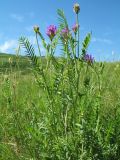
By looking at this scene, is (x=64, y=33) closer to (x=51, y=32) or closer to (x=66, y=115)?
(x=51, y=32)

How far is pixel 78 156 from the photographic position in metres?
2.20

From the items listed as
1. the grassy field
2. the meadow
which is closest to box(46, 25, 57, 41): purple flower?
the meadow

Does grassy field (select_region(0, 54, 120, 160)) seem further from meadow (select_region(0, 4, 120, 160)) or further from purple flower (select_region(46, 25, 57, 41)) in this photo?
purple flower (select_region(46, 25, 57, 41))

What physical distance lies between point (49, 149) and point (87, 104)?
346 mm

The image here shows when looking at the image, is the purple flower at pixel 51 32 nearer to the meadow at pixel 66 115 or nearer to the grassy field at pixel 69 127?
the meadow at pixel 66 115

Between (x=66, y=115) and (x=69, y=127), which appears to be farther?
(x=69, y=127)

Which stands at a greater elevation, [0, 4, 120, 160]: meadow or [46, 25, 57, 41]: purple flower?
[46, 25, 57, 41]: purple flower

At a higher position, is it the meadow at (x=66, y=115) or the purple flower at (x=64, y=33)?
the purple flower at (x=64, y=33)

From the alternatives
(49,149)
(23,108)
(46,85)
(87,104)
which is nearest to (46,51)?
(46,85)

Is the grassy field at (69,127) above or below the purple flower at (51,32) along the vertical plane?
below

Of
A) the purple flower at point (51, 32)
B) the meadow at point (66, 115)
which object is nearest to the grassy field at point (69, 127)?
the meadow at point (66, 115)

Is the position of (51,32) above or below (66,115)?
above

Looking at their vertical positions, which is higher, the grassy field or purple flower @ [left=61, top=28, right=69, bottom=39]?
purple flower @ [left=61, top=28, right=69, bottom=39]

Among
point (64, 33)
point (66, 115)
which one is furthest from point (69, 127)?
point (64, 33)
